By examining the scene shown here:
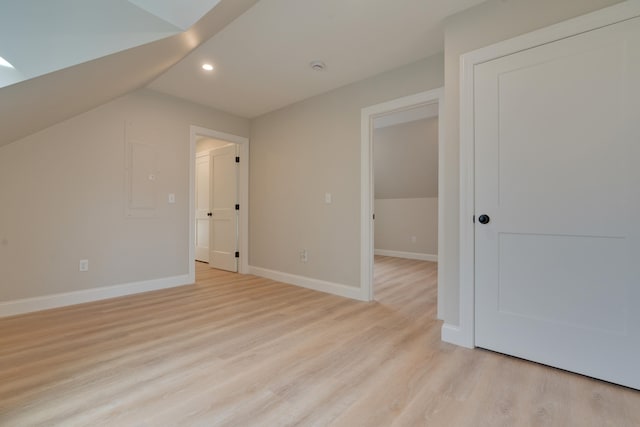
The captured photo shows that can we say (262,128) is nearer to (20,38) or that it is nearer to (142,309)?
(142,309)

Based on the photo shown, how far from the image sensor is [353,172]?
3.30 metres

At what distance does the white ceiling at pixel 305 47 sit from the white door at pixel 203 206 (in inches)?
71.2

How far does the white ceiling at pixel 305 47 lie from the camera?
2.09 meters

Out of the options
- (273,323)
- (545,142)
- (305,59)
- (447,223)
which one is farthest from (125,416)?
(305,59)

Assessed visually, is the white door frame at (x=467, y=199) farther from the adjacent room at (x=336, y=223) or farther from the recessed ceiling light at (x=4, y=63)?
the recessed ceiling light at (x=4, y=63)

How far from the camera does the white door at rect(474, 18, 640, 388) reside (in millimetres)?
1569

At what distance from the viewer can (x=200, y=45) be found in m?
2.47

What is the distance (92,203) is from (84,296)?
1.01m

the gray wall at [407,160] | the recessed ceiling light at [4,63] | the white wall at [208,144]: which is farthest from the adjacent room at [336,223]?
the gray wall at [407,160]

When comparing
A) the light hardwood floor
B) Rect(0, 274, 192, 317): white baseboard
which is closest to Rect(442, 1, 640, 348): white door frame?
the light hardwood floor

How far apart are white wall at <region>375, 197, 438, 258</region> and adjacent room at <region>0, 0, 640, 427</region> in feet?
7.67

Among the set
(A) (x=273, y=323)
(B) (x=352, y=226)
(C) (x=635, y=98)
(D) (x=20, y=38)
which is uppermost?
(D) (x=20, y=38)

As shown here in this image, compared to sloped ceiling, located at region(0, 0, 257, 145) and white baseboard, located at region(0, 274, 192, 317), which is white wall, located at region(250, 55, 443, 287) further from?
sloped ceiling, located at region(0, 0, 257, 145)

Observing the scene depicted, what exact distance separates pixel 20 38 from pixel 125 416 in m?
1.80
